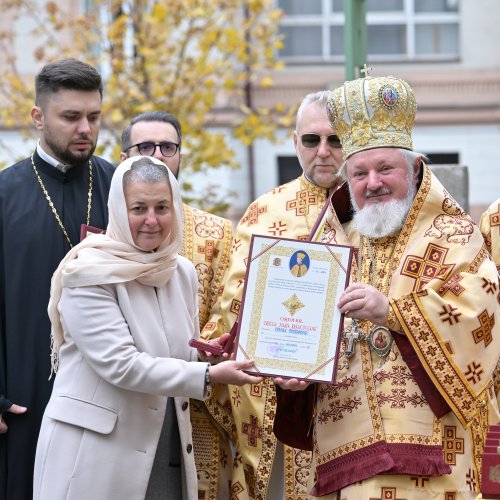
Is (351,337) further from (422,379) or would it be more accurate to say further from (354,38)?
(354,38)

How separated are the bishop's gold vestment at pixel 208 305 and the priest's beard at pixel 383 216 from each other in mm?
1292

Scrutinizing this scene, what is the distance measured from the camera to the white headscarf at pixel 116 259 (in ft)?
17.5

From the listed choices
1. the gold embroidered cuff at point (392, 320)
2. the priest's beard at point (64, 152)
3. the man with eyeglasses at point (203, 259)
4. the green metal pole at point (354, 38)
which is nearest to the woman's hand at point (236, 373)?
the gold embroidered cuff at point (392, 320)

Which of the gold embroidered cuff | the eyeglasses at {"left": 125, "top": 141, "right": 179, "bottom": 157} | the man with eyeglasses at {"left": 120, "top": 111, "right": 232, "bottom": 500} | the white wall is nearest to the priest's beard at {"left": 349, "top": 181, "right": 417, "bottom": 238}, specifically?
the gold embroidered cuff

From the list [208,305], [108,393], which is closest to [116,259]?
[108,393]

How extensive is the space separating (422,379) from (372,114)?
3.52ft

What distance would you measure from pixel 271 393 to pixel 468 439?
135cm

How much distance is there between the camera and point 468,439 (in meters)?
5.48

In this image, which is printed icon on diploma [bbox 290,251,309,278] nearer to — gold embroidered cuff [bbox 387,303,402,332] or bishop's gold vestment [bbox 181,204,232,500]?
gold embroidered cuff [bbox 387,303,402,332]

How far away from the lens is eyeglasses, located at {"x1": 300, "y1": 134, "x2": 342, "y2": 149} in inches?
264

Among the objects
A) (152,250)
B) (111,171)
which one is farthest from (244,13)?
(152,250)

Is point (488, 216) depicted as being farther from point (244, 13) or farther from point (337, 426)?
point (244, 13)

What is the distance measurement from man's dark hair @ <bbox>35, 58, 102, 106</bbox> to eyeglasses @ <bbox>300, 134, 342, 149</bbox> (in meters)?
1.08

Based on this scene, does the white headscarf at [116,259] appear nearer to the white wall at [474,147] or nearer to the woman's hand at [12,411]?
the woman's hand at [12,411]
